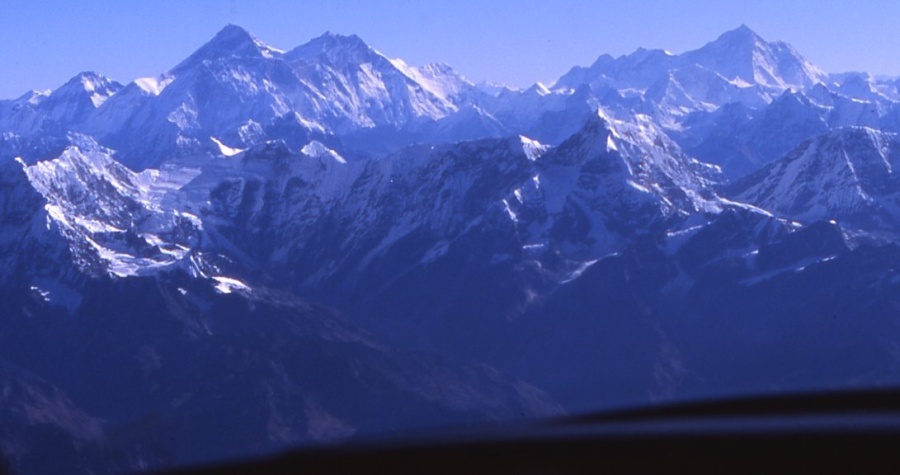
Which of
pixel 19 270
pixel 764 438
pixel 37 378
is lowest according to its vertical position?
pixel 764 438

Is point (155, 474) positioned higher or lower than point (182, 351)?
lower

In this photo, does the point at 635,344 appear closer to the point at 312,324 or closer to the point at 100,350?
the point at 312,324

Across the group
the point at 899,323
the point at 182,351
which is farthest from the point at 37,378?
the point at 899,323

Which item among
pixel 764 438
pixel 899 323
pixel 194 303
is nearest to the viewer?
pixel 764 438

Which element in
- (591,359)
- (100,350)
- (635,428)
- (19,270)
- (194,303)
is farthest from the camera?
(19,270)

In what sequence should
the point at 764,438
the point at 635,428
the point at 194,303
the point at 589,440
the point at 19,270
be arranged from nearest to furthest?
the point at 764,438
the point at 589,440
the point at 635,428
the point at 194,303
the point at 19,270

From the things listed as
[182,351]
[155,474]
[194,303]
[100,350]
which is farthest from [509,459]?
[194,303]

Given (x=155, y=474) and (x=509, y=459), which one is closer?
(x=509, y=459)

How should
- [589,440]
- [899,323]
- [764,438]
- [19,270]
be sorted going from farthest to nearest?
[19,270] < [899,323] < [589,440] < [764,438]

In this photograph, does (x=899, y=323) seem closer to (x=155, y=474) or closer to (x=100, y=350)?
(x=100, y=350)
